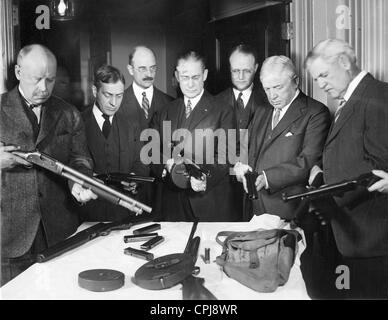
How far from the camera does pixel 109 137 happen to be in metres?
2.00

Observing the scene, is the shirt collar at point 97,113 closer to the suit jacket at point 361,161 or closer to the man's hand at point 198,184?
the man's hand at point 198,184

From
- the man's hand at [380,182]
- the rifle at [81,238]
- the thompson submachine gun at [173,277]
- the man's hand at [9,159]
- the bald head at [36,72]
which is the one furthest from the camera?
the bald head at [36,72]

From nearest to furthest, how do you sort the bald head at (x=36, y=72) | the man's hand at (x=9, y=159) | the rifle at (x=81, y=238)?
the rifle at (x=81, y=238) → the man's hand at (x=9, y=159) → the bald head at (x=36, y=72)

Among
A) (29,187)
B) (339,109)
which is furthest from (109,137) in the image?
(339,109)

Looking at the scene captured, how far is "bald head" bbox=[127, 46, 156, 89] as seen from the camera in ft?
6.33

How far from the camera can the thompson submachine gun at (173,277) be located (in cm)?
122

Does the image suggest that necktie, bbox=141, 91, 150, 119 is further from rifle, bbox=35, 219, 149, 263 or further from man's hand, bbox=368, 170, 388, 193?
man's hand, bbox=368, 170, 388, 193

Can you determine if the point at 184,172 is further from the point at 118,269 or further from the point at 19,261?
the point at 19,261

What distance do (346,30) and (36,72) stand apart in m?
1.38

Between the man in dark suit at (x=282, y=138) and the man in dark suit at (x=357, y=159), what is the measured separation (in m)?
0.08

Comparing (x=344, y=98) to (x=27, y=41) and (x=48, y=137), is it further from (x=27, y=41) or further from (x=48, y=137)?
(x=27, y=41)

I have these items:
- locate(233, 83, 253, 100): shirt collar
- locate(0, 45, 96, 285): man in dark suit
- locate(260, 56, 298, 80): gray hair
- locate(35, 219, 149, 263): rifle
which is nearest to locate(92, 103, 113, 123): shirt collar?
locate(0, 45, 96, 285): man in dark suit

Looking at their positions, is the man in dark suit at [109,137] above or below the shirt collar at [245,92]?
below

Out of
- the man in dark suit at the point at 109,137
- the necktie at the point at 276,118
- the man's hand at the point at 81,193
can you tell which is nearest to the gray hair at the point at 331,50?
the necktie at the point at 276,118
